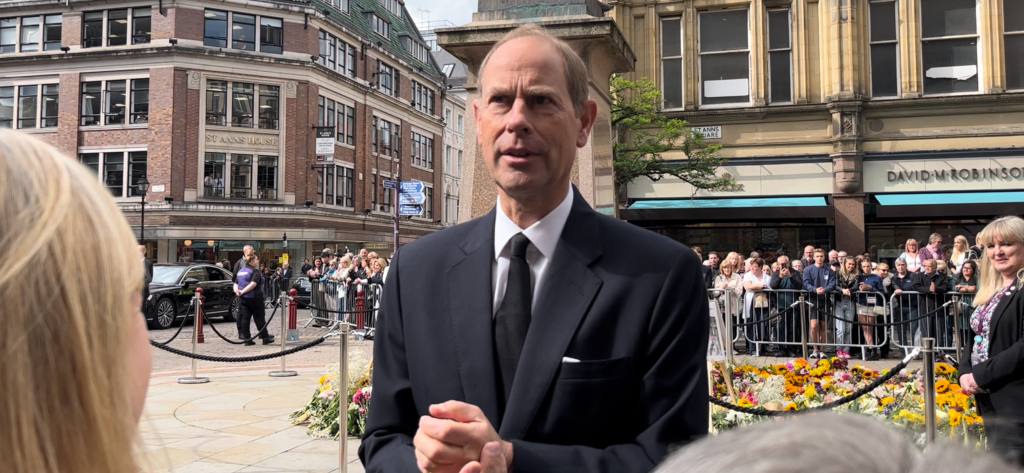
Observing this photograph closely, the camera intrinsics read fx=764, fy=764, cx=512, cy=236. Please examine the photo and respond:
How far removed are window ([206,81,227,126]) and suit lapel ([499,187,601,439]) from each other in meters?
45.5

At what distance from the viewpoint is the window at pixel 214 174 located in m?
43.1

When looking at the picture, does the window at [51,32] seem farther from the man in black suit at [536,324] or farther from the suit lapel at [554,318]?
the suit lapel at [554,318]

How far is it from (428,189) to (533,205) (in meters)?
62.4

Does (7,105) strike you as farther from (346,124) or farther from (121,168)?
(346,124)

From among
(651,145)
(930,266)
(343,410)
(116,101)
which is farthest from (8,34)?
(930,266)

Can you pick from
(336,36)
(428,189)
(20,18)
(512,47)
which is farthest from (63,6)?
(512,47)

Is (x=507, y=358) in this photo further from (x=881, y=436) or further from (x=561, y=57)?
(x=881, y=436)

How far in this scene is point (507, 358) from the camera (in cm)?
186

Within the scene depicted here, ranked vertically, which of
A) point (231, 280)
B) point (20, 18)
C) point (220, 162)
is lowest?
point (231, 280)

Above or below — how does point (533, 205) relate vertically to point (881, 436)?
above

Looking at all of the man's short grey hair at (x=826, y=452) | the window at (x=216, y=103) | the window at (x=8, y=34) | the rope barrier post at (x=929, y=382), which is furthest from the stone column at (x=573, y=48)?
the window at (x=8, y=34)

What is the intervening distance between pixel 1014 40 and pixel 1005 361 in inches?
790

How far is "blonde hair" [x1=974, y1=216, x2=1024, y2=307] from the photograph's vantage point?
15.0 ft

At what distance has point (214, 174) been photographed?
4338cm
